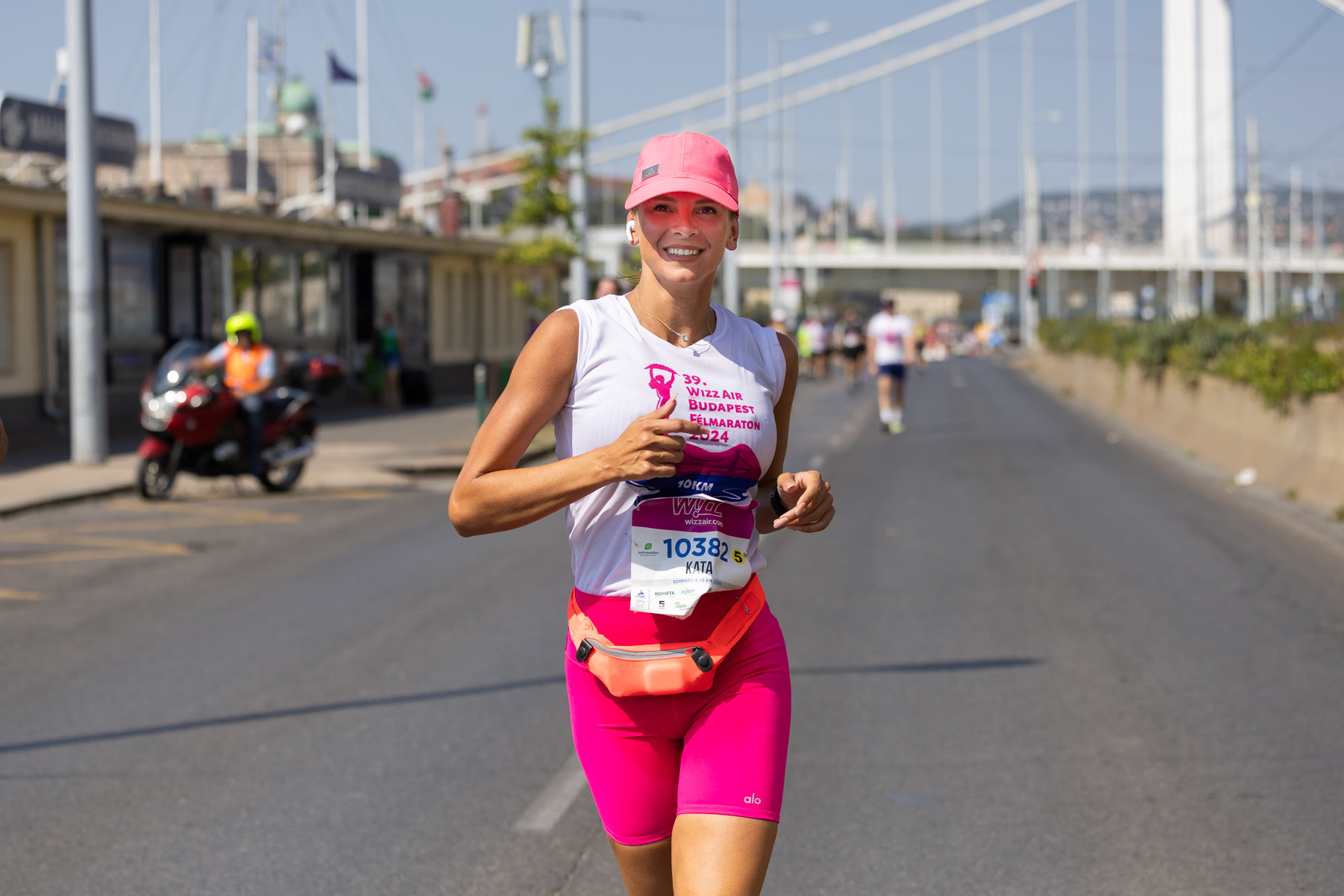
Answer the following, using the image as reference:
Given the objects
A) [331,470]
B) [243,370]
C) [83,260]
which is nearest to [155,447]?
[243,370]

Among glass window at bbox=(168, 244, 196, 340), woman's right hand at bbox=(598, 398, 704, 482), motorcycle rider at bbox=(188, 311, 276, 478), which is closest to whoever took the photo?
woman's right hand at bbox=(598, 398, 704, 482)

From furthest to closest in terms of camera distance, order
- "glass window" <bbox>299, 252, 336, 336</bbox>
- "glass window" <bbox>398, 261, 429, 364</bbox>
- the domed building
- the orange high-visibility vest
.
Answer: the domed building, "glass window" <bbox>398, 261, 429, 364</bbox>, "glass window" <bbox>299, 252, 336, 336</bbox>, the orange high-visibility vest

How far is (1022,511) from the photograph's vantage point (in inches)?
570

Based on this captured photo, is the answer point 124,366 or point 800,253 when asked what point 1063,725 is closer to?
point 124,366

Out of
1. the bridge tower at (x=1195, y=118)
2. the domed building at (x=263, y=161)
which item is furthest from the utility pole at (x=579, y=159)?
the domed building at (x=263, y=161)

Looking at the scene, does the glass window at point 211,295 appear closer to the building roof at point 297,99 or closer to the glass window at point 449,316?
the glass window at point 449,316

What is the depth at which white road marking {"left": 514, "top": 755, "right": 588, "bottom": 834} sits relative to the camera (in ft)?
17.7

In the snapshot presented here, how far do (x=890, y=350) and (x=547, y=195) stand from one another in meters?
8.06

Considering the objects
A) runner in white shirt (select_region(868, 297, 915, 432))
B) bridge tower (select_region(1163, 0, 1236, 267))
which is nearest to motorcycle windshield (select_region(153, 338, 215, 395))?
runner in white shirt (select_region(868, 297, 915, 432))

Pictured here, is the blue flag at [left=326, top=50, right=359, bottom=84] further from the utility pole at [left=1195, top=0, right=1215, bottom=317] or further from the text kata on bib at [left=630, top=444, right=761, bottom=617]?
the text kata on bib at [left=630, top=444, right=761, bottom=617]

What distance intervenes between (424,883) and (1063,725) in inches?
116

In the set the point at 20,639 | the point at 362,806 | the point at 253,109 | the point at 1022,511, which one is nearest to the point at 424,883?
the point at 362,806

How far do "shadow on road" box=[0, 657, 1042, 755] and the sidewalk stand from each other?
8563 millimetres

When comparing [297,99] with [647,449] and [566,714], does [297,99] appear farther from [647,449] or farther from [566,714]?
[647,449]
